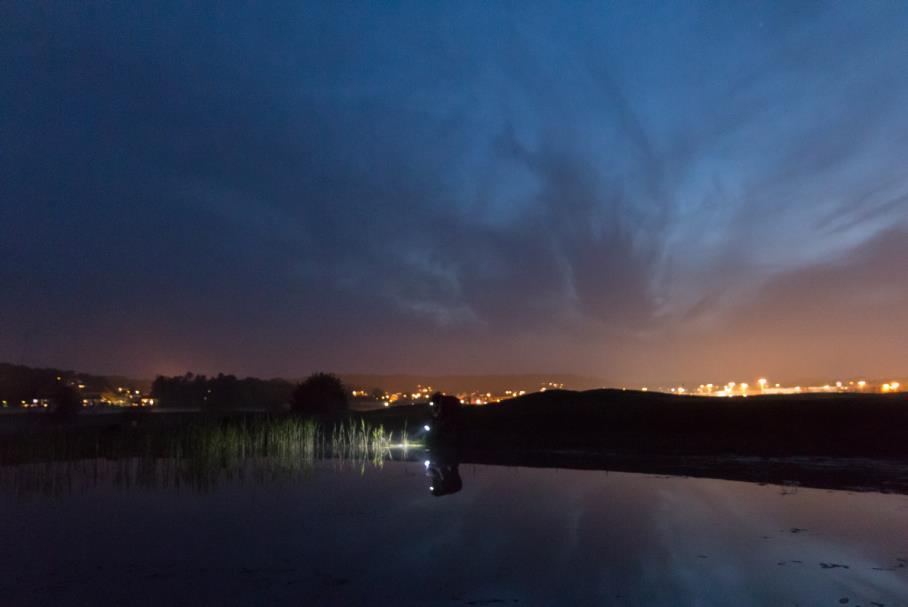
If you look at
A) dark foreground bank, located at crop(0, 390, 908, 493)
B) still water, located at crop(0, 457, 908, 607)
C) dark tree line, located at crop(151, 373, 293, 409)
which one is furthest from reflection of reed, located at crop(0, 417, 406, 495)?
dark tree line, located at crop(151, 373, 293, 409)

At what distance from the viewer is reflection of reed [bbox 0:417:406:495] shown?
17344 mm

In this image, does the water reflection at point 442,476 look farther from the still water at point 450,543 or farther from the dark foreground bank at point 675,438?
the dark foreground bank at point 675,438

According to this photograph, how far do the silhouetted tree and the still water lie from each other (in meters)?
26.5

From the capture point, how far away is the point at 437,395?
23.8 metres

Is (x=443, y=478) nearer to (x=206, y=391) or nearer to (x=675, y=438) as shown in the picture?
(x=675, y=438)

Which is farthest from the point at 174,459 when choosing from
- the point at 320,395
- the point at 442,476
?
the point at 320,395

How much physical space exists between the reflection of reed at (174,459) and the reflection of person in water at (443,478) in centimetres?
174

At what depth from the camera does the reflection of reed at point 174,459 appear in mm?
17344

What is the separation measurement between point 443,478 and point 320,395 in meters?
27.5

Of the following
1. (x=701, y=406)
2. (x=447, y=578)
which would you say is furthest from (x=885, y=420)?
(x=447, y=578)

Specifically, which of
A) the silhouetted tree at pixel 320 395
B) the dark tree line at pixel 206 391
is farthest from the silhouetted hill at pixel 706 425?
the dark tree line at pixel 206 391

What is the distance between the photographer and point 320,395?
4409cm

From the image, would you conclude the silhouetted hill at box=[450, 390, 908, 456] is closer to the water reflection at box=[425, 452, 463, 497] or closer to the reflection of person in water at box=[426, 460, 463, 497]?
the water reflection at box=[425, 452, 463, 497]

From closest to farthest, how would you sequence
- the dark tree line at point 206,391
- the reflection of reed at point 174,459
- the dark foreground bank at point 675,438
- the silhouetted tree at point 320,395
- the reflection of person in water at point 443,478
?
the reflection of person in water at point 443,478 → the reflection of reed at point 174,459 → the dark foreground bank at point 675,438 → the silhouetted tree at point 320,395 → the dark tree line at point 206,391
